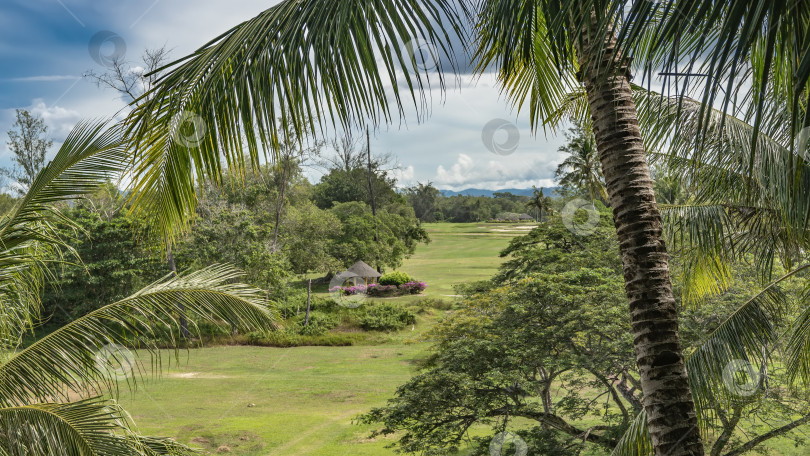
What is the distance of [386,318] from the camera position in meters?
24.9

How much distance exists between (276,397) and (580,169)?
53.4 feet

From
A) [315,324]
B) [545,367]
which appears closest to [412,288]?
[315,324]

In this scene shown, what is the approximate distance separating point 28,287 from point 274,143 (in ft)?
11.3

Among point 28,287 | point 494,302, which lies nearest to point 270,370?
point 494,302

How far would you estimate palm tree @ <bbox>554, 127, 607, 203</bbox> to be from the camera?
21.1 meters

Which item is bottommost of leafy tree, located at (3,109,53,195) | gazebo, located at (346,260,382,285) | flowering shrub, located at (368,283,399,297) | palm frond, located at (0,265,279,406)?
flowering shrub, located at (368,283,399,297)

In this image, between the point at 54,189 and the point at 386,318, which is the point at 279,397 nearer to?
the point at 386,318

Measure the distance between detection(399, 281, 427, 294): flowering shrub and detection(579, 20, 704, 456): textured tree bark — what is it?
28329 mm

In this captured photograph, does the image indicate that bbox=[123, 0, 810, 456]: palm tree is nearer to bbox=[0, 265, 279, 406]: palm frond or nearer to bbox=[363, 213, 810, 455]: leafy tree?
bbox=[0, 265, 279, 406]: palm frond

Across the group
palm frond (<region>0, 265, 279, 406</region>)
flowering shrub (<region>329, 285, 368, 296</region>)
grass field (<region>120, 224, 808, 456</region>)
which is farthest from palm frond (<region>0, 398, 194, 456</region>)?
flowering shrub (<region>329, 285, 368, 296</region>)

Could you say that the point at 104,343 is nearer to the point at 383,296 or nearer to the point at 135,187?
the point at 135,187

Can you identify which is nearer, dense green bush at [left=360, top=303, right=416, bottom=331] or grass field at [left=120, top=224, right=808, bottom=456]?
grass field at [left=120, top=224, right=808, bottom=456]

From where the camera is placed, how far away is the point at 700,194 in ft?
20.5

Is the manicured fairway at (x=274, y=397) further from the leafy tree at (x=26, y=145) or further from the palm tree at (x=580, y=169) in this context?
the leafy tree at (x=26, y=145)
